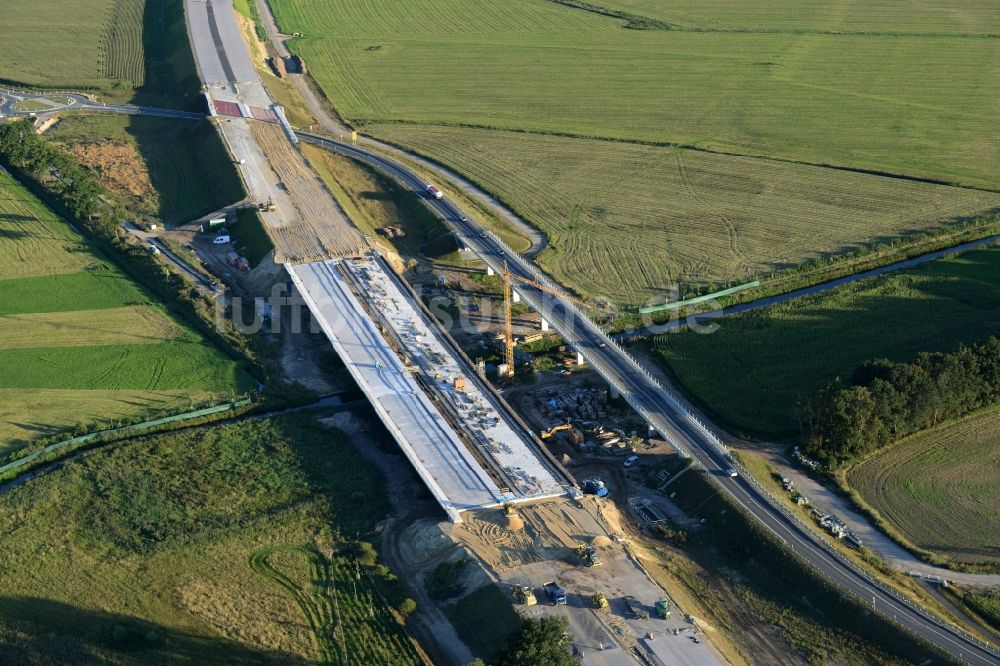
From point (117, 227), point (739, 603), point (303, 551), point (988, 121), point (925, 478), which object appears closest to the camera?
point (739, 603)

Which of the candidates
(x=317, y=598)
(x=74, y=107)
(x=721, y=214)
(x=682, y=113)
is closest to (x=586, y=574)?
(x=317, y=598)

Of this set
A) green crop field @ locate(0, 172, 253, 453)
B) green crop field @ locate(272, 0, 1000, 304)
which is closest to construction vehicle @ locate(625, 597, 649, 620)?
green crop field @ locate(0, 172, 253, 453)

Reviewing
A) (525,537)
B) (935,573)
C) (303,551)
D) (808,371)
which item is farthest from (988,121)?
(303,551)

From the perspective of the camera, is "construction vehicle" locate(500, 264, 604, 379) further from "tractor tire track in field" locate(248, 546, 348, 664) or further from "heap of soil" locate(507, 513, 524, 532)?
"tractor tire track in field" locate(248, 546, 348, 664)

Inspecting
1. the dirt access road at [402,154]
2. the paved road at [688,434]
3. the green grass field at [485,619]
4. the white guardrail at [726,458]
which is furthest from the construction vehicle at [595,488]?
the dirt access road at [402,154]

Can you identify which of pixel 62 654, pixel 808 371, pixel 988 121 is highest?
pixel 988 121

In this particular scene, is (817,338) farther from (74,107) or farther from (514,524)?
(74,107)

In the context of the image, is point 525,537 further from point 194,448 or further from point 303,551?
point 194,448

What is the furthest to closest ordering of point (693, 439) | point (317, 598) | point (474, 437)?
point (474, 437) < point (693, 439) < point (317, 598)

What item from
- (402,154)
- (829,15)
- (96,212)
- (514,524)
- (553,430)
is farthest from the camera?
(829,15)
